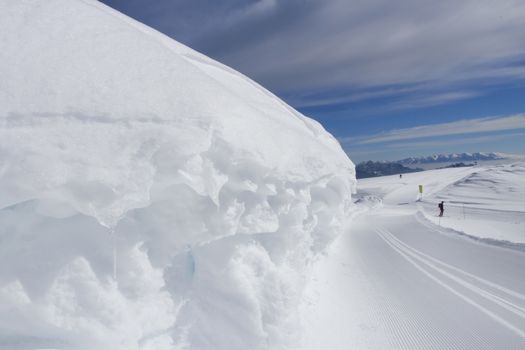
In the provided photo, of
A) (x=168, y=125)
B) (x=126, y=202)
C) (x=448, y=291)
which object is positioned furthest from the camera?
(x=448, y=291)

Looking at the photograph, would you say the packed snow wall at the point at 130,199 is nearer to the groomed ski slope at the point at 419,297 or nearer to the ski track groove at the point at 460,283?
the groomed ski slope at the point at 419,297

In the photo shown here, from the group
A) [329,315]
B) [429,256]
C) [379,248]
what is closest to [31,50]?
[329,315]

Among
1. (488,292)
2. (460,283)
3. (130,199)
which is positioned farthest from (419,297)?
(130,199)

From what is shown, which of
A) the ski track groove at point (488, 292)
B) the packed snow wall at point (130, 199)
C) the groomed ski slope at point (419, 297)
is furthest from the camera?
the ski track groove at point (488, 292)

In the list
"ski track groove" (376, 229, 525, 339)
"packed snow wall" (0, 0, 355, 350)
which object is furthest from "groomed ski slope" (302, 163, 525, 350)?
"packed snow wall" (0, 0, 355, 350)

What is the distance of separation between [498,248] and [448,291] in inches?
210

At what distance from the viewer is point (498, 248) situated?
1126 centimetres

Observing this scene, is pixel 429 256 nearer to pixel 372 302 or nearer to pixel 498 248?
pixel 498 248

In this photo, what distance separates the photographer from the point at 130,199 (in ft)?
9.32

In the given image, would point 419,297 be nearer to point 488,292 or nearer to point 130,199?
point 488,292

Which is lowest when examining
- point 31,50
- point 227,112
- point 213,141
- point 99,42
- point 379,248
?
point 379,248

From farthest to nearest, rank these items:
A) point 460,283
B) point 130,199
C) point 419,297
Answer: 1. point 460,283
2. point 419,297
3. point 130,199

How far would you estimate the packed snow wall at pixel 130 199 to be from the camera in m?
2.75

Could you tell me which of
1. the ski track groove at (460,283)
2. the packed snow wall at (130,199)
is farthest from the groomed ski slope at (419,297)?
the packed snow wall at (130,199)
